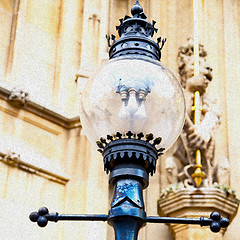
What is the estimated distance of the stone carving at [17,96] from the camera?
4945 millimetres

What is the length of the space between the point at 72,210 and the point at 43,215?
A: 3.02 meters

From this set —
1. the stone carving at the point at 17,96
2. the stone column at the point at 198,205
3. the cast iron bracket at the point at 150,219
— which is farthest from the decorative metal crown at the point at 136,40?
the stone carving at the point at 17,96

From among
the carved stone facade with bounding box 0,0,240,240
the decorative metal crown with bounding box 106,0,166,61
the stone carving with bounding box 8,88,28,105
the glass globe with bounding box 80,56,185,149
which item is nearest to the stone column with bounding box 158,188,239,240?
the carved stone facade with bounding box 0,0,240,240

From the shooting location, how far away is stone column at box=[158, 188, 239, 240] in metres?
4.62

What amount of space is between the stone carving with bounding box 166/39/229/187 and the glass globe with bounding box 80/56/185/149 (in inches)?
107

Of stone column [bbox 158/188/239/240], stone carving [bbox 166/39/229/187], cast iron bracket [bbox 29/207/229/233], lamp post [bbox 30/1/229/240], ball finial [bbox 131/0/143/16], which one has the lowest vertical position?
cast iron bracket [bbox 29/207/229/233]

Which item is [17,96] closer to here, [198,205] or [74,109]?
[74,109]

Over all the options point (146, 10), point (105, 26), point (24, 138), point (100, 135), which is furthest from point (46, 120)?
point (100, 135)

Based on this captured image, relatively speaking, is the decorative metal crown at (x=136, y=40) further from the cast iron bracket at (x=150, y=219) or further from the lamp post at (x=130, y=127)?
the cast iron bracket at (x=150, y=219)

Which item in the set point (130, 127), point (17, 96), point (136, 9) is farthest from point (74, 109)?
point (130, 127)

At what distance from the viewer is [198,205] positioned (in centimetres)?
462

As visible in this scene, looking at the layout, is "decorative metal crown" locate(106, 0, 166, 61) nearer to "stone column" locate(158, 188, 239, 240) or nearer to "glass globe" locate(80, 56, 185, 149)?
"glass globe" locate(80, 56, 185, 149)

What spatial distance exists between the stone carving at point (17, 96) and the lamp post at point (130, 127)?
2.87 metres

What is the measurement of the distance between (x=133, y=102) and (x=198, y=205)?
2739 mm
